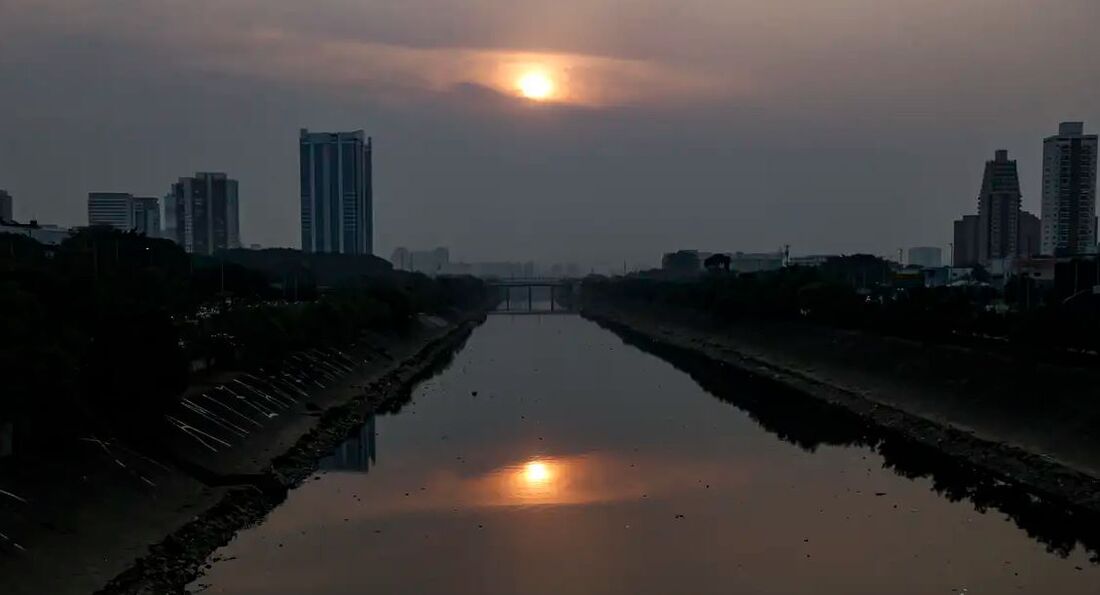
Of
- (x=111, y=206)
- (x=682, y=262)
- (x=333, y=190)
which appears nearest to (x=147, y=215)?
(x=111, y=206)

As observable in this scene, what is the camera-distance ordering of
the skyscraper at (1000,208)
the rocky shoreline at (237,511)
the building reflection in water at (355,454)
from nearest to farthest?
the rocky shoreline at (237,511) → the building reflection in water at (355,454) → the skyscraper at (1000,208)

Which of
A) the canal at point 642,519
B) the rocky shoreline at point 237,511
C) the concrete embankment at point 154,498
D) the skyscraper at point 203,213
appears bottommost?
the canal at point 642,519

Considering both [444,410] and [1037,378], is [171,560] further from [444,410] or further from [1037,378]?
[1037,378]

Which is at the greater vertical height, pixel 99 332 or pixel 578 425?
pixel 99 332

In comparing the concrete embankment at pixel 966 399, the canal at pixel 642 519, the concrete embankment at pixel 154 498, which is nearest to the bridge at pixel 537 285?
the concrete embankment at pixel 966 399

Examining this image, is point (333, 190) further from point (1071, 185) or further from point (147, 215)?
point (1071, 185)

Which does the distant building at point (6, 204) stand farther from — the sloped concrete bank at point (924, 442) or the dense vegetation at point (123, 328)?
the sloped concrete bank at point (924, 442)

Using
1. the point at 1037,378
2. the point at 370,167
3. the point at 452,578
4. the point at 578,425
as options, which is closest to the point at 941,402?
the point at 1037,378
